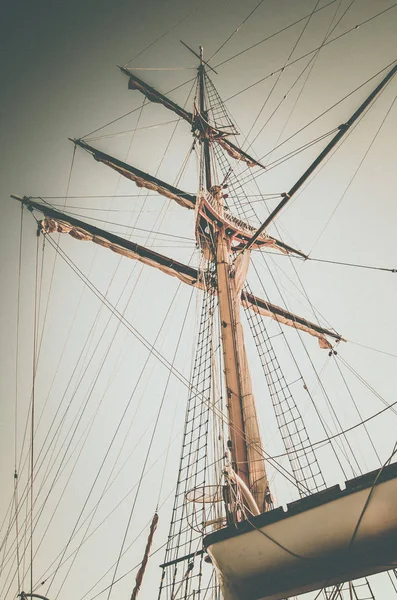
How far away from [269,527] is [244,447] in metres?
2.01

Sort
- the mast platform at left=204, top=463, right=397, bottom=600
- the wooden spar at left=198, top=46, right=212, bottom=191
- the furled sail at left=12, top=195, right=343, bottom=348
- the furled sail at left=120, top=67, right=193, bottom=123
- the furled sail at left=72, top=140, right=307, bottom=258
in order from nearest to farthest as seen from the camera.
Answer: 1. the mast platform at left=204, top=463, right=397, bottom=600
2. the furled sail at left=12, top=195, right=343, bottom=348
3. the furled sail at left=72, top=140, right=307, bottom=258
4. the wooden spar at left=198, top=46, right=212, bottom=191
5. the furled sail at left=120, top=67, right=193, bottom=123

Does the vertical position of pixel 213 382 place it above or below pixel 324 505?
above

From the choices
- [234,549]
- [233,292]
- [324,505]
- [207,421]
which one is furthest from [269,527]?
[233,292]

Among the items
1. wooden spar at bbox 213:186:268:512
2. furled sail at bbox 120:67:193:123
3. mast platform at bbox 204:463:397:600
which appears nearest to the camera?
A: mast platform at bbox 204:463:397:600

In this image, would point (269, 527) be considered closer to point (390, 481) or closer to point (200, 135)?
point (390, 481)

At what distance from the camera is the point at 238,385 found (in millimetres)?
4461

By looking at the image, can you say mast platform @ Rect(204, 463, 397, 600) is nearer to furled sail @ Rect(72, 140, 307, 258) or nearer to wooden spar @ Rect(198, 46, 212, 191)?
furled sail @ Rect(72, 140, 307, 258)

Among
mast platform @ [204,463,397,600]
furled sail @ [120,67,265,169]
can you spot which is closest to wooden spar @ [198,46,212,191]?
furled sail @ [120,67,265,169]

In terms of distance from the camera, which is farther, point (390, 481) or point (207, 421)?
point (207, 421)

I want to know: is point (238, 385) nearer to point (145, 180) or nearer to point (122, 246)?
point (122, 246)

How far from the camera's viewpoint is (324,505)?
6.08ft

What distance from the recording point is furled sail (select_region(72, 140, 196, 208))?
8.21 meters

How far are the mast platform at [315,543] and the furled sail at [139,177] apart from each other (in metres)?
8.12

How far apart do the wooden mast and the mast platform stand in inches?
51.3
